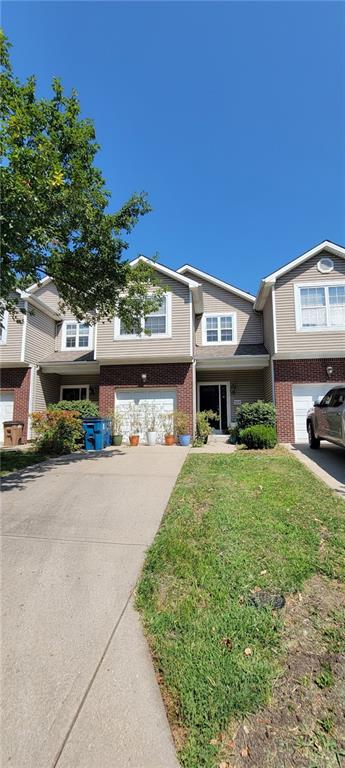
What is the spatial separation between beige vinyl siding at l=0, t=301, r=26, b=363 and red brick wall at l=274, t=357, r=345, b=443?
11334 mm

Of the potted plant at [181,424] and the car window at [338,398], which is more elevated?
the car window at [338,398]

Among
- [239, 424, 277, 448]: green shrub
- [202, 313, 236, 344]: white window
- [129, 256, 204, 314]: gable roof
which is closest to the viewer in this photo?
[239, 424, 277, 448]: green shrub

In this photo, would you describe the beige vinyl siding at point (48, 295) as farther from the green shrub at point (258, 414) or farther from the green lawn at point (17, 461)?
the green shrub at point (258, 414)

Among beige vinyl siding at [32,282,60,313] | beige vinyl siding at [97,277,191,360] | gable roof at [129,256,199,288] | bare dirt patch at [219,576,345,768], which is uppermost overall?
beige vinyl siding at [32,282,60,313]

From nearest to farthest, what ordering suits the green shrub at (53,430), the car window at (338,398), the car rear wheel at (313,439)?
the car window at (338,398), the car rear wheel at (313,439), the green shrub at (53,430)

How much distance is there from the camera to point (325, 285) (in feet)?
43.5

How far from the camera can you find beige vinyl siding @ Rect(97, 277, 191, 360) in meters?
13.7

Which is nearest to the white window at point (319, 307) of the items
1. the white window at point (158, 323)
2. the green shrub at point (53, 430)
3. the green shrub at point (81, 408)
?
the white window at point (158, 323)

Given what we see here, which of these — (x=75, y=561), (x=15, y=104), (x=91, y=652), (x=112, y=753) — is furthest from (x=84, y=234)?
(x=112, y=753)

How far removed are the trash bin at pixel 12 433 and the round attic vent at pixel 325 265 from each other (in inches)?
557

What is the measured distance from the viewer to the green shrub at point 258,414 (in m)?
12.1

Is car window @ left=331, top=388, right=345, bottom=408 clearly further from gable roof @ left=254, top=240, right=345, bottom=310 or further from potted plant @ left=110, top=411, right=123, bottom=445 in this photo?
potted plant @ left=110, top=411, right=123, bottom=445

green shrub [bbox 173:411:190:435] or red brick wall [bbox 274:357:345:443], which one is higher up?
red brick wall [bbox 274:357:345:443]

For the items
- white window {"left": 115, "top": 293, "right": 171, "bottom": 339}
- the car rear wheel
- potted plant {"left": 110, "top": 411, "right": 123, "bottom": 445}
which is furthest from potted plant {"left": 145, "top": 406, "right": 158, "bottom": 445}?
the car rear wheel
